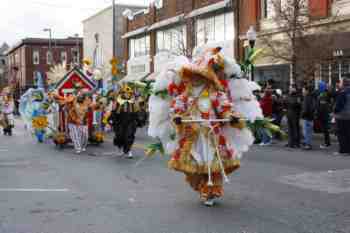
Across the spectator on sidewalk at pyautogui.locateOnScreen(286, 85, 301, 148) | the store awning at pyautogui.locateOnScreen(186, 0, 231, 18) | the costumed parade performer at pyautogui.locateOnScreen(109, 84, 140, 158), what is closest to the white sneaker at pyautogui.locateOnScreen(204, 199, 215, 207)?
the costumed parade performer at pyautogui.locateOnScreen(109, 84, 140, 158)

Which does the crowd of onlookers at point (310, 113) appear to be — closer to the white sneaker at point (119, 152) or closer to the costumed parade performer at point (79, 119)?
the white sneaker at point (119, 152)

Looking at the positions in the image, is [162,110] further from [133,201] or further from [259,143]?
[259,143]

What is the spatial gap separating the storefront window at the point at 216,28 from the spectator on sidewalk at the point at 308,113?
16.6 metres

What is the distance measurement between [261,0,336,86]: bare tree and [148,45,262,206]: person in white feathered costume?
1285 cm

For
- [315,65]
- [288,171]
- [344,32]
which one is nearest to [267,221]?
[288,171]

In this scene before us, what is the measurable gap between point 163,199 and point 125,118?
676 cm

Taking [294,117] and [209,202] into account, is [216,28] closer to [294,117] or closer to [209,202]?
[294,117]

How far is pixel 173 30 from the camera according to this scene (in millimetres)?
39125

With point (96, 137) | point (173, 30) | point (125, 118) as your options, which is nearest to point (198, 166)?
point (125, 118)

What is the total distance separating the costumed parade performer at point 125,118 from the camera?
1466 centimetres

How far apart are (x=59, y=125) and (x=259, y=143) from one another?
587cm

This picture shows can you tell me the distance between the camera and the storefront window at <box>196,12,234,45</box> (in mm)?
32625

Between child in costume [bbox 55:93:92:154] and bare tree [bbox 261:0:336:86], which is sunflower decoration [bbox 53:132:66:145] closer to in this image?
child in costume [bbox 55:93:92:154]

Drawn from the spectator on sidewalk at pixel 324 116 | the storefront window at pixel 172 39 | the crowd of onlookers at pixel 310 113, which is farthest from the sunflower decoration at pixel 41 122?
the storefront window at pixel 172 39
